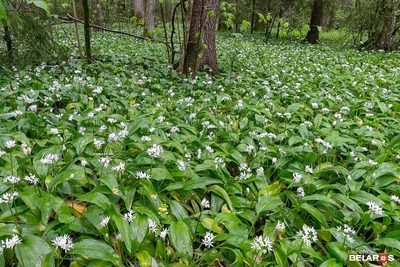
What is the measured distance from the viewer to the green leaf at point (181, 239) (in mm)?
1816

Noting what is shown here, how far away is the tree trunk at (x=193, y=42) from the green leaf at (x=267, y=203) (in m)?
Result: 3.52

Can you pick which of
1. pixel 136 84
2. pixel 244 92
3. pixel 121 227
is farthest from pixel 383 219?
pixel 136 84

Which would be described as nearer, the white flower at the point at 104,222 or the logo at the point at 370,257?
the white flower at the point at 104,222

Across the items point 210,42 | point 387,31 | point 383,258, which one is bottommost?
point 383,258

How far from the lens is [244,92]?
16.6ft

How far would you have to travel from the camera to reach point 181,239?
1.86 meters

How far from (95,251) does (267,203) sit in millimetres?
1212

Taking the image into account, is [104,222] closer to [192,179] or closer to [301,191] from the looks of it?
[192,179]

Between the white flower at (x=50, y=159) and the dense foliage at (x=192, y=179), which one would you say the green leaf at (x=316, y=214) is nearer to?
the dense foliage at (x=192, y=179)

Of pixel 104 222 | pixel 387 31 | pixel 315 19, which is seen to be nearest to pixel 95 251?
pixel 104 222

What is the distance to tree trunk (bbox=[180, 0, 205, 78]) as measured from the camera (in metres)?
5.32

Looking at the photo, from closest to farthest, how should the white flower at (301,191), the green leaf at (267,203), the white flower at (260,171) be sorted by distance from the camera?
the green leaf at (267,203), the white flower at (301,191), the white flower at (260,171)

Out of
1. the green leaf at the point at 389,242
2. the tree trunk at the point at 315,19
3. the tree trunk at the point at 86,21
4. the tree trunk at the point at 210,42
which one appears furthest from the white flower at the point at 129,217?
the tree trunk at the point at 315,19

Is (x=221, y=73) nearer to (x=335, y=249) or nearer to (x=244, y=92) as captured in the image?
(x=244, y=92)
